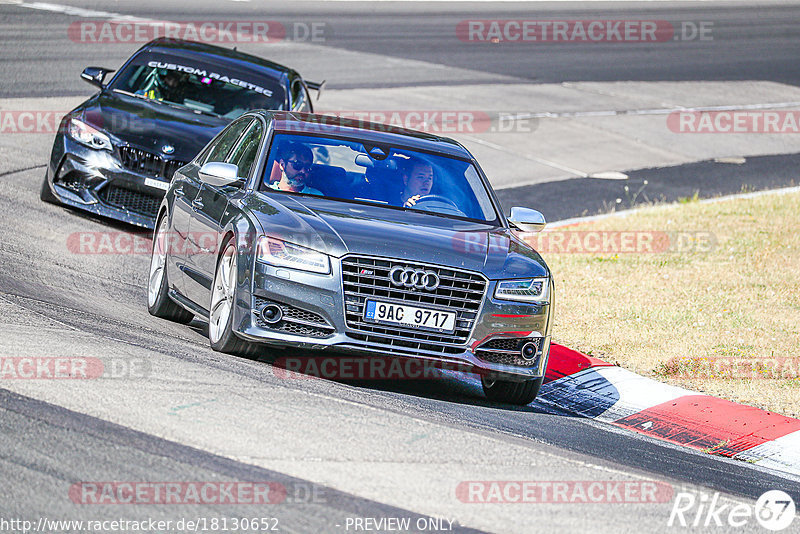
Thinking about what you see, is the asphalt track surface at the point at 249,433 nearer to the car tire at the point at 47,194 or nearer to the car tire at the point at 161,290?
the car tire at the point at 161,290

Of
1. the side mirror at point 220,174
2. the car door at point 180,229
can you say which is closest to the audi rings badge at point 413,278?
the side mirror at point 220,174

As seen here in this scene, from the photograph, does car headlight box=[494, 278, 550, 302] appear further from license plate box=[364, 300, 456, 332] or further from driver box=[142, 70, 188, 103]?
driver box=[142, 70, 188, 103]

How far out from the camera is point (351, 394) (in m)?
7.13

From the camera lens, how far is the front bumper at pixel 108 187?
1208cm

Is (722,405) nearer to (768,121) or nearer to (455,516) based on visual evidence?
(455,516)

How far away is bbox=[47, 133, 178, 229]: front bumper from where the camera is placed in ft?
39.6

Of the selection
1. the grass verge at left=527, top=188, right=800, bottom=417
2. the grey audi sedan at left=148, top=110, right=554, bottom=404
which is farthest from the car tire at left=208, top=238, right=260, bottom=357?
the grass verge at left=527, top=188, right=800, bottom=417

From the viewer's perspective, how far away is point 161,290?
9367mm

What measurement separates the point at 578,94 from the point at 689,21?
14.6 meters

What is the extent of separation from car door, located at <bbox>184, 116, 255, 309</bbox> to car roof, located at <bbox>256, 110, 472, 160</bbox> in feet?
2.19

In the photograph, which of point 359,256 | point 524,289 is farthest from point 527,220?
point 359,256

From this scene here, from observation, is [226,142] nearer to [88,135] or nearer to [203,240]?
[203,240]

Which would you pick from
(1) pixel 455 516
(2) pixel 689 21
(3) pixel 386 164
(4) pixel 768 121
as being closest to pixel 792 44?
(2) pixel 689 21

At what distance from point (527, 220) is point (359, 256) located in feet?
6.01
